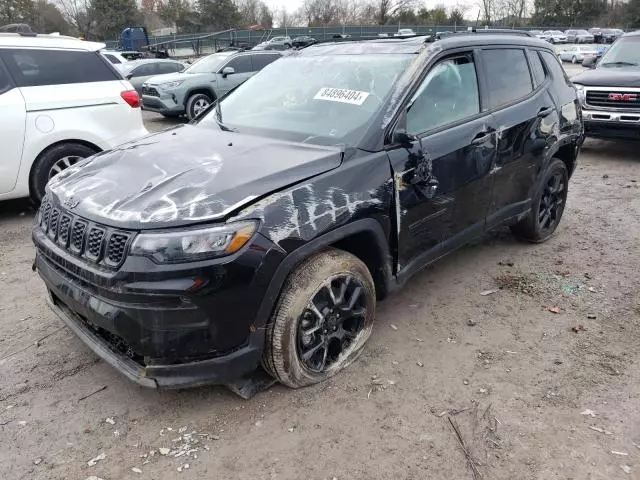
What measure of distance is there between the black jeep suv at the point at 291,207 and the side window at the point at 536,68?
27cm

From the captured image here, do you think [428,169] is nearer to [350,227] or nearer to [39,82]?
[350,227]

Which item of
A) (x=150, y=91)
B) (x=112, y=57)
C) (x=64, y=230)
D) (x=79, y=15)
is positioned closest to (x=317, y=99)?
(x=64, y=230)

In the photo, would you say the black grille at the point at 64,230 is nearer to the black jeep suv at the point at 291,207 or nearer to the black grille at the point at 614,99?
the black jeep suv at the point at 291,207

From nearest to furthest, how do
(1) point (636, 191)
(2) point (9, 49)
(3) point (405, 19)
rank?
1. (2) point (9, 49)
2. (1) point (636, 191)
3. (3) point (405, 19)

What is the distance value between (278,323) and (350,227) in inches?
24.1

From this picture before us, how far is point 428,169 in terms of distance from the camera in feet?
10.5

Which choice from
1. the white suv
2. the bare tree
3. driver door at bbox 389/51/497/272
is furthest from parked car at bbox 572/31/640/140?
the bare tree

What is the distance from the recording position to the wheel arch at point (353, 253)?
249cm

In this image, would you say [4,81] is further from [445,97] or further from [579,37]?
[579,37]

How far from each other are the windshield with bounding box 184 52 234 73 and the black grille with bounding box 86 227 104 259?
35.8 ft

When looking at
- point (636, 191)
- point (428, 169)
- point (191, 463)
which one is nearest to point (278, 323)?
point (191, 463)

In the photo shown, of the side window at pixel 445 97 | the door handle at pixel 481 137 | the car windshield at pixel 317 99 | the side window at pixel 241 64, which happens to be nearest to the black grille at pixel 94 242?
the car windshield at pixel 317 99

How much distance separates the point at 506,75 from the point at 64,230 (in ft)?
10.7

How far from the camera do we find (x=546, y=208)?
478cm
